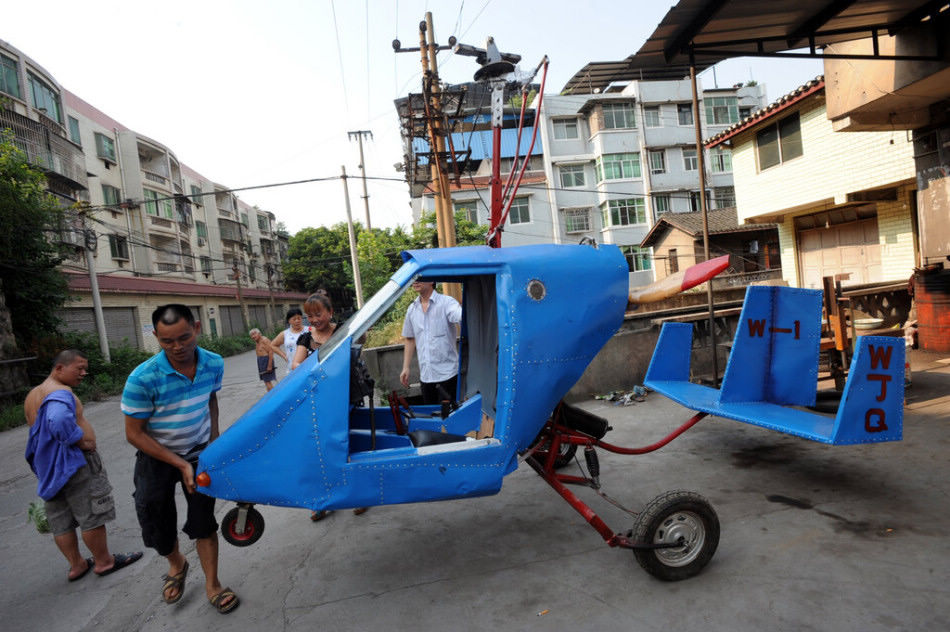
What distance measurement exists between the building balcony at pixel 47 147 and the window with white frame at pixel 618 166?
2570cm

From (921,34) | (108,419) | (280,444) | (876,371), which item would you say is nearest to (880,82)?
(921,34)

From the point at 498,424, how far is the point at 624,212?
97.2 feet

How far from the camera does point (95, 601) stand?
338 centimetres

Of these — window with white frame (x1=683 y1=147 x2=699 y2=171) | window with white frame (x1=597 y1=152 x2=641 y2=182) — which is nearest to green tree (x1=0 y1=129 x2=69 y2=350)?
window with white frame (x1=597 y1=152 x2=641 y2=182)

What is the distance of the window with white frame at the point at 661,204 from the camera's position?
30.3 metres

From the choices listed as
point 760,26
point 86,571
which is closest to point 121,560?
point 86,571

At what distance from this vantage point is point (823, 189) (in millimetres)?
12570

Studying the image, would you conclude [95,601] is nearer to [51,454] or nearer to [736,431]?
[51,454]

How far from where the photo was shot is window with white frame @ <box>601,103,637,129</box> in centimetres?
2979

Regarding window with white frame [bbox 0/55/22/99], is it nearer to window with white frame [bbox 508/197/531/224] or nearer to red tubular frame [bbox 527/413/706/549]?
window with white frame [bbox 508/197/531/224]

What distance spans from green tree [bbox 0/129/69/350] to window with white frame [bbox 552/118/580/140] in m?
24.1

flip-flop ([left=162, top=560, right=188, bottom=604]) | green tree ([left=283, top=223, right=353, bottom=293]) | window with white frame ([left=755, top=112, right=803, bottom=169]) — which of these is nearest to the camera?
flip-flop ([left=162, top=560, right=188, bottom=604])

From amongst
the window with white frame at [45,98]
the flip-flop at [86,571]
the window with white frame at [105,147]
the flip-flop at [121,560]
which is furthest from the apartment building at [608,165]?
the flip-flop at [86,571]

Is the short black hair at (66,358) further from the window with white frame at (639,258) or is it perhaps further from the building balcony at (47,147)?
the window with white frame at (639,258)
